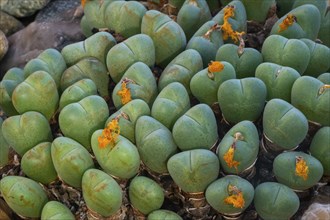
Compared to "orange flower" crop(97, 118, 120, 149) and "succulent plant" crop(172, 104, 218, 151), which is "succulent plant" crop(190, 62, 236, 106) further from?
"orange flower" crop(97, 118, 120, 149)

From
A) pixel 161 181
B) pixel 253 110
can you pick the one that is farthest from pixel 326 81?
pixel 161 181

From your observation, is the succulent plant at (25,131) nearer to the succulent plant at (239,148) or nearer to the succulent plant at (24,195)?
the succulent plant at (24,195)

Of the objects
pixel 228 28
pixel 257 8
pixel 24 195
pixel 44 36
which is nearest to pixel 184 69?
pixel 228 28

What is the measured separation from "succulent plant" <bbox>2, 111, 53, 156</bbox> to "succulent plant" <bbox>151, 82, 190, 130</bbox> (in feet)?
0.95

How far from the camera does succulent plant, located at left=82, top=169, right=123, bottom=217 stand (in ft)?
3.48

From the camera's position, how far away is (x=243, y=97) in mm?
1185

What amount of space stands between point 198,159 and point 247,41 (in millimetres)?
600

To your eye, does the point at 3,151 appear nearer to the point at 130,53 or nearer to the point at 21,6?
the point at 130,53

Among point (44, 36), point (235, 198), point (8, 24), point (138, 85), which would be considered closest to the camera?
point (235, 198)

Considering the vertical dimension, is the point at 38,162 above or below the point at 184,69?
below

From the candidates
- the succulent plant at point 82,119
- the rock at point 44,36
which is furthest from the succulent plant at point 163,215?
the rock at point 44,36

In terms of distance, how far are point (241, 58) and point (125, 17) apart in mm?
404

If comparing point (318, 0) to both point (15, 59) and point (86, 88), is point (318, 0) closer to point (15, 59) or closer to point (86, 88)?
point (86, 88)

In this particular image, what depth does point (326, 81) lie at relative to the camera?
1.26m
